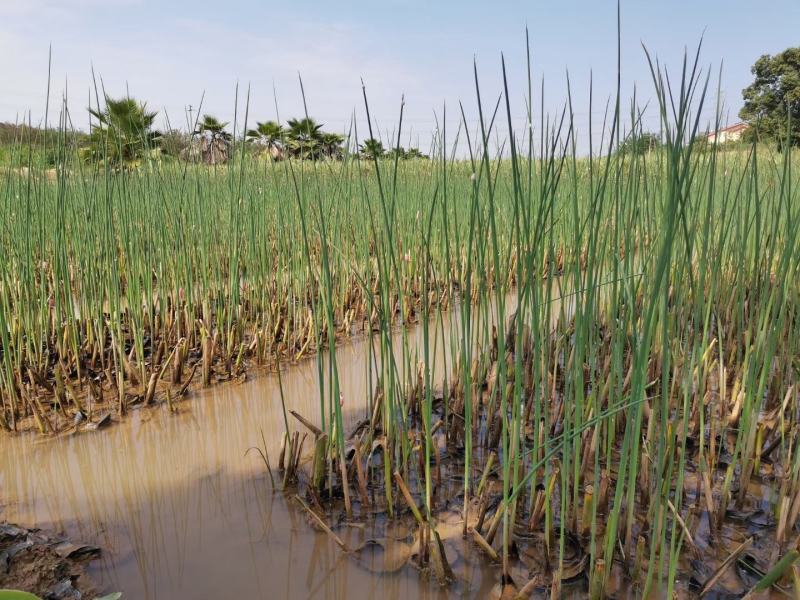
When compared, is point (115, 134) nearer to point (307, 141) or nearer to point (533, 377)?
point (307, 141)

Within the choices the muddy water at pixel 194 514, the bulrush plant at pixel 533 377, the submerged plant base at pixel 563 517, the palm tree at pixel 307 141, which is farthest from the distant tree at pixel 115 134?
the submerged plant base at pixel 563 517

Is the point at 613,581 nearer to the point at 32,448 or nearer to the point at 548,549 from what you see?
the point at 548,549

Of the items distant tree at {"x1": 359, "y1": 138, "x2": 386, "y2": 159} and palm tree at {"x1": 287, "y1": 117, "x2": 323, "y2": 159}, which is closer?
distant tree at {"x1": 359, "y1": 138, "x2": 386, "y2": 159}

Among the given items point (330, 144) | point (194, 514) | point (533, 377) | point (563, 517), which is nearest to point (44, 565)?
point (194, 514)

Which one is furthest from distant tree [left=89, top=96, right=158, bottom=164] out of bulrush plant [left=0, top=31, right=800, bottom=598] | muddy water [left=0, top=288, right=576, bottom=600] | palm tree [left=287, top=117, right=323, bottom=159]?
muddy water [left=0, top=288, right=576, bottom=600]

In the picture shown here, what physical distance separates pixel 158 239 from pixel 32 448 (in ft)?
3.02

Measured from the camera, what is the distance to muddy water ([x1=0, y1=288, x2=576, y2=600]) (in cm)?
97

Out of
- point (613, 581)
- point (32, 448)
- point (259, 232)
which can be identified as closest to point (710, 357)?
point (613, 581)

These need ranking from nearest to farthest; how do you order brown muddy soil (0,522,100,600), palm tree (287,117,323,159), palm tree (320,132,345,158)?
brown muddy soil (0,522,100,600) < palm tree (287,117,323,159) < palm tree (320,132,345,158)

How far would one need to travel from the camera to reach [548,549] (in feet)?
3.13

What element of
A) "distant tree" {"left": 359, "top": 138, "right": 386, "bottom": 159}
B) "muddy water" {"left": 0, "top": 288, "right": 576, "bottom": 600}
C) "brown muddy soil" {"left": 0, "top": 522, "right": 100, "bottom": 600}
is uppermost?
"distant tree" {"left": 359, "top": 138, "right": 386, "bottom": 159}

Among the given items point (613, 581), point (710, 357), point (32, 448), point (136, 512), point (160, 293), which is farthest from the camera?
point (160, 293)

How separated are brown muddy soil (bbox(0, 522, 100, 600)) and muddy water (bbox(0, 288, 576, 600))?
0.10 feet

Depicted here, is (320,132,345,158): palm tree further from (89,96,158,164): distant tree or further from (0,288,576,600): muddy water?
(0,288,576,600): muddy water
